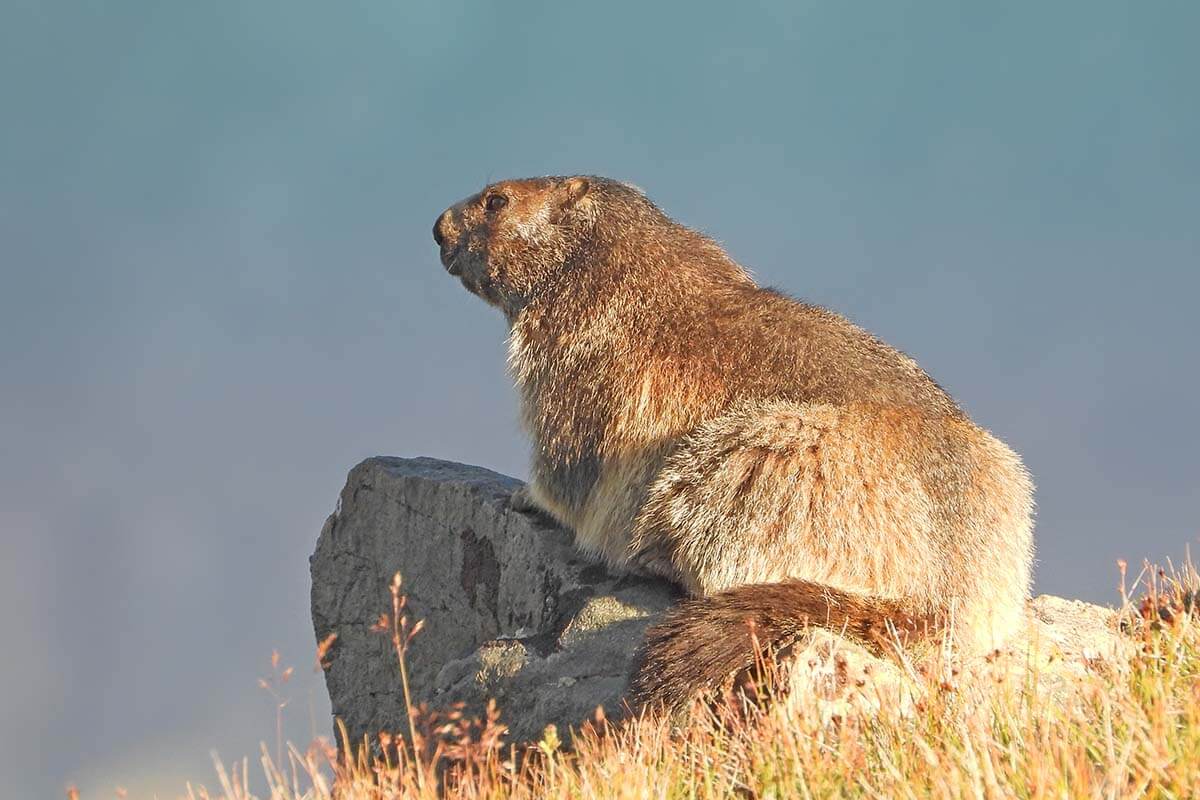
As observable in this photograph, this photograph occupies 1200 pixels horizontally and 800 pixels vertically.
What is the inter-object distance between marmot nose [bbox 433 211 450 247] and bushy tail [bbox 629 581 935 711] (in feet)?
15.7

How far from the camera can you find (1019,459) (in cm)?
880

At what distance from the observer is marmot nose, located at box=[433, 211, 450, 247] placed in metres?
10.6

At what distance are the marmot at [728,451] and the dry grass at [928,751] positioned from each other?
3.44ft

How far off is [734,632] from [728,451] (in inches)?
61.4

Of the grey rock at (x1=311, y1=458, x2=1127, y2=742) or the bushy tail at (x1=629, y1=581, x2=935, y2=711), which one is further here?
the grey rock at (x1=311, y1=458, x2=1127, y2=742)

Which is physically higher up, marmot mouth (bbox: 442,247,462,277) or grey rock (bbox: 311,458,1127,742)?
marmot mouth (bbox: 442,247,462,277)

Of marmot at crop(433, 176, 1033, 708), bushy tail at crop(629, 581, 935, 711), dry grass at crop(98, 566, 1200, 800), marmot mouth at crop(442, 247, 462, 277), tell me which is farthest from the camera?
marmot mouth at crop(442, 247, 462, 277)

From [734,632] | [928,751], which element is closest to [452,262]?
[734,632]

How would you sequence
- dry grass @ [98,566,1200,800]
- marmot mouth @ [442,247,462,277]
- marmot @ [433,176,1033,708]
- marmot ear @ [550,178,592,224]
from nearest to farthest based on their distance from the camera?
1. dry grass @ [98,566,1200,800]
2. marmot @ [433,176,1033,708]
3. marmot ear @ [550,178,592,224]
4. marmot mouth @ [442,247,462,277]

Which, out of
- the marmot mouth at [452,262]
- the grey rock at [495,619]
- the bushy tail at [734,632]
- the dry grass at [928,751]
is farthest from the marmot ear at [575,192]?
the dry grass at [928,751]

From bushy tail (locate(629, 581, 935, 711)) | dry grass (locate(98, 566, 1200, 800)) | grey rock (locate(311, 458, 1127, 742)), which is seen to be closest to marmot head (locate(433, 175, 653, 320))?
grey rock (locate(311, 458, 1127, 742))

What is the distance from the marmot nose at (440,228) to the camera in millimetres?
10602

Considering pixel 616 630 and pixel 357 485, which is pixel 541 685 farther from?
pixel 357 485

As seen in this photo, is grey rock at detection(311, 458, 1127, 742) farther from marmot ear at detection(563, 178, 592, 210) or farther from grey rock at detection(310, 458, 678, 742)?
marmot ear at detection(563, 178, 592, 210)
